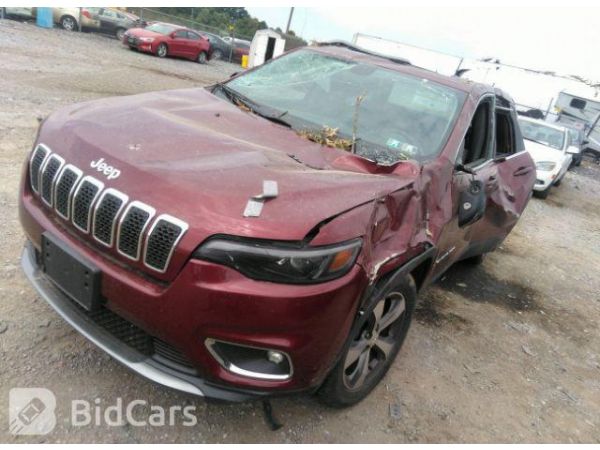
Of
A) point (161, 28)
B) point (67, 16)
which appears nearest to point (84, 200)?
point (161, 28)

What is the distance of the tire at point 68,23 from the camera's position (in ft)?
65.7

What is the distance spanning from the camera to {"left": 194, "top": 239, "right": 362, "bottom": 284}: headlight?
5.97 ft

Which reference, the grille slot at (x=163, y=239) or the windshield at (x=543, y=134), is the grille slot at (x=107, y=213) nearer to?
the grille slot at (x=163, y=239)

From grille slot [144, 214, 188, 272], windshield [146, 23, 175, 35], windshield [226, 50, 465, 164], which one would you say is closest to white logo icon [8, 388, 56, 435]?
grille slot [144, 214, 188, 272]

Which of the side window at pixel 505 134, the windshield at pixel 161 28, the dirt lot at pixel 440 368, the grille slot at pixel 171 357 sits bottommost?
the dirt lot at pixel 440 368

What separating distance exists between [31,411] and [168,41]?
19.6 metres

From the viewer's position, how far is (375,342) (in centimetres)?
269

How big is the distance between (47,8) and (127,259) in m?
21.1

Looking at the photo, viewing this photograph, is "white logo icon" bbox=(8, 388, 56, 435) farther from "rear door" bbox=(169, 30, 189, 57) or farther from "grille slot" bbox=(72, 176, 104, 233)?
"rear door" bbox=(169, 30, 189, 57)

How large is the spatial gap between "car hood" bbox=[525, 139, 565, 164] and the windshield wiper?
8.02 m

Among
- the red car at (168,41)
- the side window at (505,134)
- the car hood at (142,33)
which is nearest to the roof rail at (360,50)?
the side window at (505,134)

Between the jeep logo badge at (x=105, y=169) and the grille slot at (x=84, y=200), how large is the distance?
0.16 ft

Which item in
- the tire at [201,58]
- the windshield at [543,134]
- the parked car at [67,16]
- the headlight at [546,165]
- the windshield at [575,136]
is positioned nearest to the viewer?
the headlight at [546,165]
